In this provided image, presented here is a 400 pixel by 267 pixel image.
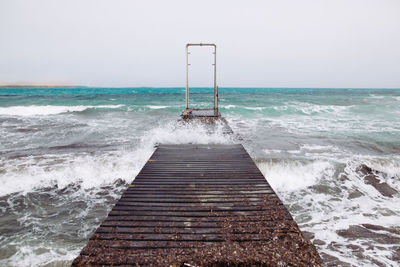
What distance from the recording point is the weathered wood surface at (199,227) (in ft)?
8.63

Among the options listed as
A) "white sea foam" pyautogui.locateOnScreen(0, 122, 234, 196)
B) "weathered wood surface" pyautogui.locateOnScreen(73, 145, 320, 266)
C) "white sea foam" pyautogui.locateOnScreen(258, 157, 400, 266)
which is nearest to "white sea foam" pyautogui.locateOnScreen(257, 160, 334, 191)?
"white sea foam" pyautogui.locateOnScreen(258, 157, 400, 266)

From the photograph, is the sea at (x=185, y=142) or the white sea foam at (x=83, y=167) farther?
the white sea foam at (x=83, y=167)

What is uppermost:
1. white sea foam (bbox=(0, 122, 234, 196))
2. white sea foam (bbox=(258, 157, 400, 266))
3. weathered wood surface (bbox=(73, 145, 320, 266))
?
weathered wood surface (bbox=(73, 145, 320, 266))

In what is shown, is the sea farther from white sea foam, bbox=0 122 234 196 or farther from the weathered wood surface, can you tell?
the weathered wood surface

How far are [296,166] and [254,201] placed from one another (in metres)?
5.74

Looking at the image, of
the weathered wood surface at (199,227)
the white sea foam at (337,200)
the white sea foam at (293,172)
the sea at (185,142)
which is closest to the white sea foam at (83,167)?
the sea at (185,142)

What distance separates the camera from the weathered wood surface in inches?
104

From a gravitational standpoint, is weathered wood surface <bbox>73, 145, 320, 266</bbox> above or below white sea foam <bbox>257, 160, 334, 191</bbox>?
above

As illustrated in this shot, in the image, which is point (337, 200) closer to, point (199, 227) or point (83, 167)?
point (199, 227)

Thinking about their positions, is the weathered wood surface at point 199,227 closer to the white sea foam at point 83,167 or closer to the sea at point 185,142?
the sea at point 185,142

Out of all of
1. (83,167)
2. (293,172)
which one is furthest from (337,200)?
(83,167)

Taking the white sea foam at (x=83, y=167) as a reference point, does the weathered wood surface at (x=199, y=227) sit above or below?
above

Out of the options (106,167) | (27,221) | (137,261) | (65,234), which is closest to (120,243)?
(137,261)

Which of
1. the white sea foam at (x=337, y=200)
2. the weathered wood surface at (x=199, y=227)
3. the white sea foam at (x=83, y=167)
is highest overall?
the weathered wood surface at (x=199, y=227)
